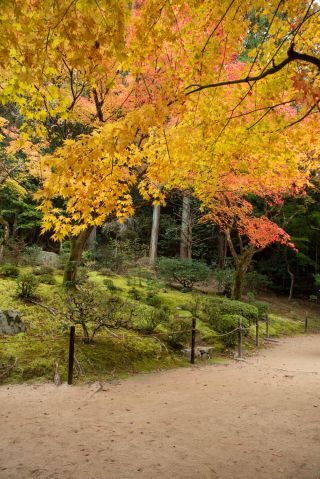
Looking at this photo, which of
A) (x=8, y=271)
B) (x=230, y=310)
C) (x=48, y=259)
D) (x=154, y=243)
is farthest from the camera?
(x=154, y=243)

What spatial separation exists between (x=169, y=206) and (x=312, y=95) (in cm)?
2192

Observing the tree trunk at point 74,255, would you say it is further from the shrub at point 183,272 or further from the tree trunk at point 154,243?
the tree trunk at point 154,243

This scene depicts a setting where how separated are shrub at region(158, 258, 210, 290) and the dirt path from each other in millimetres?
10441

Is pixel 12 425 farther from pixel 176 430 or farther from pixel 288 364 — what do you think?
pixel 288 364

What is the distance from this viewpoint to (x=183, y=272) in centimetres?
1773

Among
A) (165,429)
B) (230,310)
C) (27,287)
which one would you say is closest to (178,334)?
(230,310)

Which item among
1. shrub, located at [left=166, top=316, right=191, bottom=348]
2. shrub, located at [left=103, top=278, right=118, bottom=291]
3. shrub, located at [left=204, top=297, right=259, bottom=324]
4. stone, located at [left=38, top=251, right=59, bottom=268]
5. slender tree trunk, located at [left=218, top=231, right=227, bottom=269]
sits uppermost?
slender tree trunk, located at [left=218, top=231, right=227, bottom=269]

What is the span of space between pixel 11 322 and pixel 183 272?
10852 mm

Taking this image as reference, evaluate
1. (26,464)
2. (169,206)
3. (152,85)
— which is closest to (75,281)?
(152,85)

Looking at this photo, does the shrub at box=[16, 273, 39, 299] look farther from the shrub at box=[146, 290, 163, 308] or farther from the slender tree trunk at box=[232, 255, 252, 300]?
the slender tree trunk at box=[232, 255, 252, 300]

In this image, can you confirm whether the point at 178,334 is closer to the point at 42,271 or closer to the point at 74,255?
the point at 74,255

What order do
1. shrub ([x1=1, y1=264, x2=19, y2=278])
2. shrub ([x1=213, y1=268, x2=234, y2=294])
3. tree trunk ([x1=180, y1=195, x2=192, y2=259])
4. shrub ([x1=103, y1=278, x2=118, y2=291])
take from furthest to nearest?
tree trunk ([x1=180, y1=195, x2=192, y2=259]), shrub ([x1=213, y1=268, x2=234, y2=294]), shrub ([x1=103, y1=278, x2=118, y2=291]), shrub ([x1=1, y1=264, x2=19, y2=278])

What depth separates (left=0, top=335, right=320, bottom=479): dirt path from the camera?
3.54 metres

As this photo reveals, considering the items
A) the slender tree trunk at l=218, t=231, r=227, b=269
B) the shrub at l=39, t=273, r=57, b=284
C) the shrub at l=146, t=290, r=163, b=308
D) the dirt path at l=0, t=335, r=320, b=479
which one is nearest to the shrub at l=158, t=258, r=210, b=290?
the shrub at l=146, t=290, r=163, b=308
